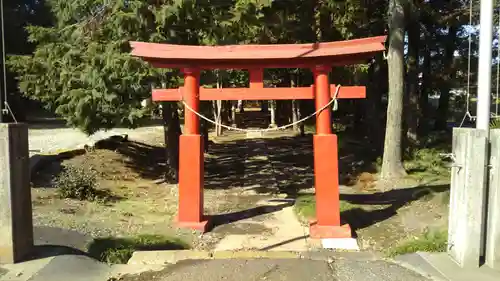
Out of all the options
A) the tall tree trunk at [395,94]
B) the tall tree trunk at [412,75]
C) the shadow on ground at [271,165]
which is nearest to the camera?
the tall tree trunk at [395,94]

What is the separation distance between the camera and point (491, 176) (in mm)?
5613

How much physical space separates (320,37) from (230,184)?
737 cm

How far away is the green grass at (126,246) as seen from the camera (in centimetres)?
687

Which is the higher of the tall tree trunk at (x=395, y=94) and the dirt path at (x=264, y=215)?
the tall tree trunk at (x=395, y=94)

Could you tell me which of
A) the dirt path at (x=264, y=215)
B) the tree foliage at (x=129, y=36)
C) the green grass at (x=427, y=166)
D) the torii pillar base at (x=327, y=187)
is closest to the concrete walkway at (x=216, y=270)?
the dirt path at (x=264, y=215)

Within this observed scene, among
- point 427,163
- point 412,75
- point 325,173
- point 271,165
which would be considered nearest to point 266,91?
point 325,173

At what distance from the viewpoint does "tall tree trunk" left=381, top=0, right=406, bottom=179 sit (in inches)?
574

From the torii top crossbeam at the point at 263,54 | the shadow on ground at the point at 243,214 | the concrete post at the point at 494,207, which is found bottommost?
the shadow on ground at the point at 243,214

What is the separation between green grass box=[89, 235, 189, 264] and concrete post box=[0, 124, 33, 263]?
1.21 metres

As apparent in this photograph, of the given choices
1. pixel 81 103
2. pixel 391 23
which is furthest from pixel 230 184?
pixel 391 23

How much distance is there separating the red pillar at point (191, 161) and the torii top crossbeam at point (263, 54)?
410mm

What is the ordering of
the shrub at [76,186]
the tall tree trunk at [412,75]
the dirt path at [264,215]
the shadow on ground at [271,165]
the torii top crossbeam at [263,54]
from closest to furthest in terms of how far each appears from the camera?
the dirt path at [264,215] → the torii top crossbeam at [263,54] → the shrub at [76,186] → the shadow on ground at [271,165] → the tall tree trunk at [412,75]

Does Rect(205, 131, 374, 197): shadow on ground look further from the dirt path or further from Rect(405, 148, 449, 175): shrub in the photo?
Rect(405, 148, 449, 175): shrub

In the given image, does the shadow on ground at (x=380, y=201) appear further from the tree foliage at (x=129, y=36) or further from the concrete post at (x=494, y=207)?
the concrete post at (x=494, y=207)
